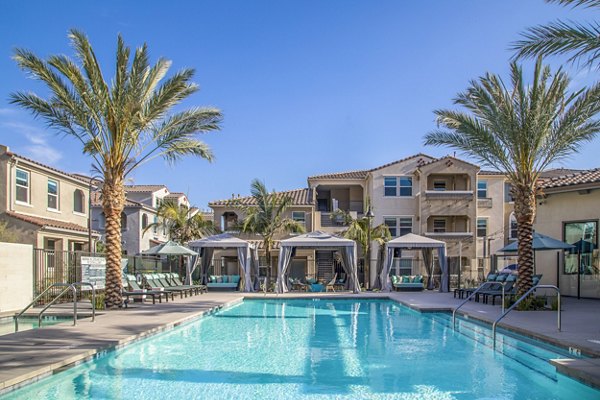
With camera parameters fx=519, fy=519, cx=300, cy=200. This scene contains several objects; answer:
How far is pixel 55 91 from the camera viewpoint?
49.7 feet

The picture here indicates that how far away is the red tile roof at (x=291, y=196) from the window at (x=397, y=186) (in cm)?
526

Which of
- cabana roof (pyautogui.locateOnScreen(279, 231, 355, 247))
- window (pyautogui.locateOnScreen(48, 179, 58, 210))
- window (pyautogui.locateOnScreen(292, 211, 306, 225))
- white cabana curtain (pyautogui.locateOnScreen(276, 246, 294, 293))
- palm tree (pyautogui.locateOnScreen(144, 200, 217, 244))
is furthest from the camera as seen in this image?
window (pyautogui.locateOnScreen(292, 211, 306, 225))

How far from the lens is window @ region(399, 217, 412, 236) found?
3456 cm

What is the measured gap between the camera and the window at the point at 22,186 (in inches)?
913

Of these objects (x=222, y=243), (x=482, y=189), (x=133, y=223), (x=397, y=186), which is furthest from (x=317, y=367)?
(x=133, y=223)

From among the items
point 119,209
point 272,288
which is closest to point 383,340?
point 119,209

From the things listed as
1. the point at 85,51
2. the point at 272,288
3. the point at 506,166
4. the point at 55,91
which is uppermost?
the point at 85,51

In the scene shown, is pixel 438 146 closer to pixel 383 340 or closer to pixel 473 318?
pixel 473 318

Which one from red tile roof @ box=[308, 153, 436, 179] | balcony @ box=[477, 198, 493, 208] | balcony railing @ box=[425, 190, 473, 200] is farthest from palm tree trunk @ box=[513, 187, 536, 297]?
balcony @ box=[477, 198, 493, 208]

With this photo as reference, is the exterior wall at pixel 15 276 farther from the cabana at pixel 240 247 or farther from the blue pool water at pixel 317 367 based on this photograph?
the cabana at pixel 240 247

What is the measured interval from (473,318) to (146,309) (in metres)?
9.91

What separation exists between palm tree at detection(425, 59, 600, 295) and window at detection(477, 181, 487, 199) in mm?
20026

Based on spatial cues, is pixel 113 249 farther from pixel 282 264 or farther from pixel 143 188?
pixel 143 188

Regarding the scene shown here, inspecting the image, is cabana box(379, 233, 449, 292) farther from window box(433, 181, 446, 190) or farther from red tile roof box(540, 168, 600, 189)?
window box(433, 181, 446, 190)
